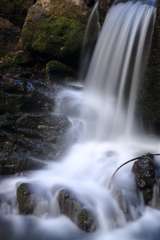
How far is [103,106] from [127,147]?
5.10 ft

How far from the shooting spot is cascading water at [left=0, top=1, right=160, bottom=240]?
276 cm

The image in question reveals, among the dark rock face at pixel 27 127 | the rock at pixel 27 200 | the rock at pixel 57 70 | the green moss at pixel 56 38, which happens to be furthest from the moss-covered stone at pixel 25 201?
the green moss at pixel 56 38

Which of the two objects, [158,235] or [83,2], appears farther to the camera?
[83,2]

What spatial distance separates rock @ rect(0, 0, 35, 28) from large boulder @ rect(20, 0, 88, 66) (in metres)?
1.99

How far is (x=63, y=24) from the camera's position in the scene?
8.16m

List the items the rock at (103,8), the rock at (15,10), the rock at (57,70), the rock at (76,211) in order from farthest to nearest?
the rock at (15,10), the rock at (57,70), the rock at (103,8), the rock at (76,211)

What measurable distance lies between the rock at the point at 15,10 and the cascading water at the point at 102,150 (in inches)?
208

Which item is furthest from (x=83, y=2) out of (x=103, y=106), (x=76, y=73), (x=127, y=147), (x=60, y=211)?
(x=60, y=211)

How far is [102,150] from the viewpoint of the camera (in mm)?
4711

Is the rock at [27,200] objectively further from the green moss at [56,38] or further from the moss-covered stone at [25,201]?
the green moss at [56,38]

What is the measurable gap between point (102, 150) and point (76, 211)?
6.77 feet

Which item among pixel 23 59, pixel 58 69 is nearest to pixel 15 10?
pixel 23 59

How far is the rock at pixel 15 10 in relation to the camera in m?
10.5

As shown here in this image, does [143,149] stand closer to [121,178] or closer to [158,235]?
[121,178]
